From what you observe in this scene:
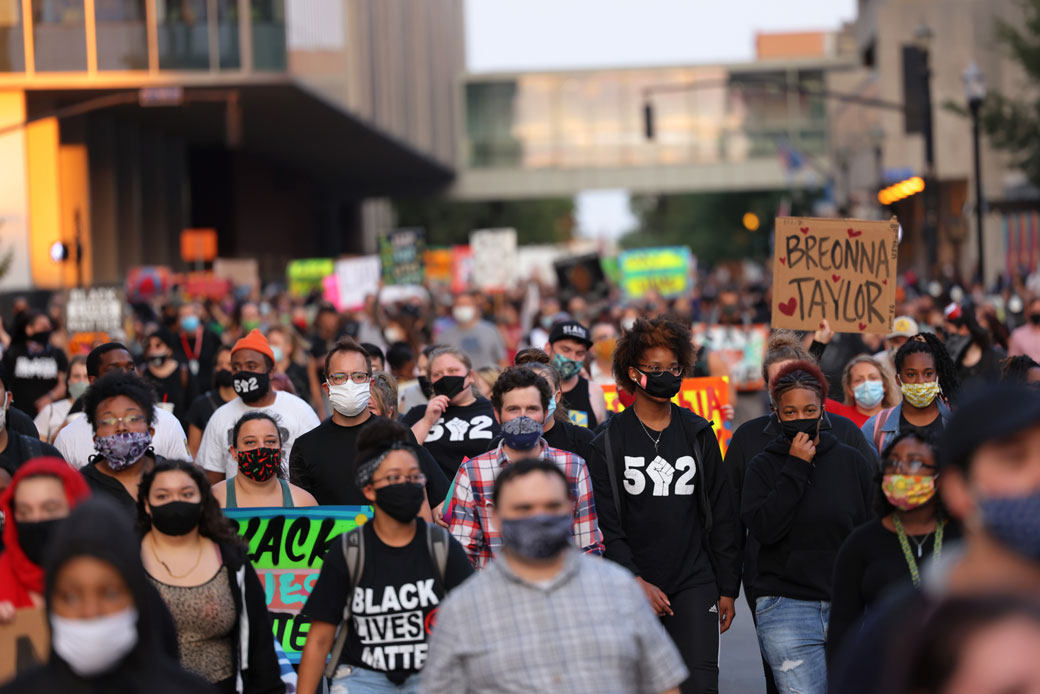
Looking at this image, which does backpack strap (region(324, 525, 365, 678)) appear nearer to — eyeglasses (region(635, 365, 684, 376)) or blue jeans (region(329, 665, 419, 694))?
blue jeans (region(329, 665, 419, 694))

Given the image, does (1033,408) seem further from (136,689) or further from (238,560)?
(238,560)

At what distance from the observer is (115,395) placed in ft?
22.6

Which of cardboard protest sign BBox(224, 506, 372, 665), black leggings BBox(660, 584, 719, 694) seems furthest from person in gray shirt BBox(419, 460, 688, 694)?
cardboard protest sign BBox(224, 506, 372, 665)

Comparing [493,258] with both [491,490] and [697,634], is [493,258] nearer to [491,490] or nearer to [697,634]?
[697,634]

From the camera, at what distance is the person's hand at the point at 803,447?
6.55 meters

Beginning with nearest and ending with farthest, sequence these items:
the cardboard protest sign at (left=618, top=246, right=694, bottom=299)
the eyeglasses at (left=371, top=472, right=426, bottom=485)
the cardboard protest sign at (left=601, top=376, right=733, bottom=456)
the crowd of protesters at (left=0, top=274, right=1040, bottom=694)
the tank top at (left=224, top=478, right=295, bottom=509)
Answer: the crowd of protesters at (left=0, top=274, right=1040, bottom=694) → the eyeglasses at (left=371, top=472, right=426, bottom=485) → the tank top at (left=224, top=478, right=295, bottom=509) → the cardboard protest sign at (left=601, top=376, right=733, bottom=456) → the cardboard protest sign at (left=618, top=246, right=694, bottom=299)

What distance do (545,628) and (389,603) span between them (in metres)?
1.11

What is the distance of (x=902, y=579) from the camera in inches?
202

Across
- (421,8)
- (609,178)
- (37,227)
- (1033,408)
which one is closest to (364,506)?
(1033,408)

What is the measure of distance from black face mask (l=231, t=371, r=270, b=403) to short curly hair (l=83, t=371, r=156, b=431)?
1.93m

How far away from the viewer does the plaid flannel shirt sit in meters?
6.46

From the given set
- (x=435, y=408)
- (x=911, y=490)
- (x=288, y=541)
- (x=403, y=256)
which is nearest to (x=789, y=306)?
(x=435, y=408)

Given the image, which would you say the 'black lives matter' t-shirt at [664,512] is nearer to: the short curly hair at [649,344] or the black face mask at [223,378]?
the short curly hair at [649,344]

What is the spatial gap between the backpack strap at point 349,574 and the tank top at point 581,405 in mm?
4351
